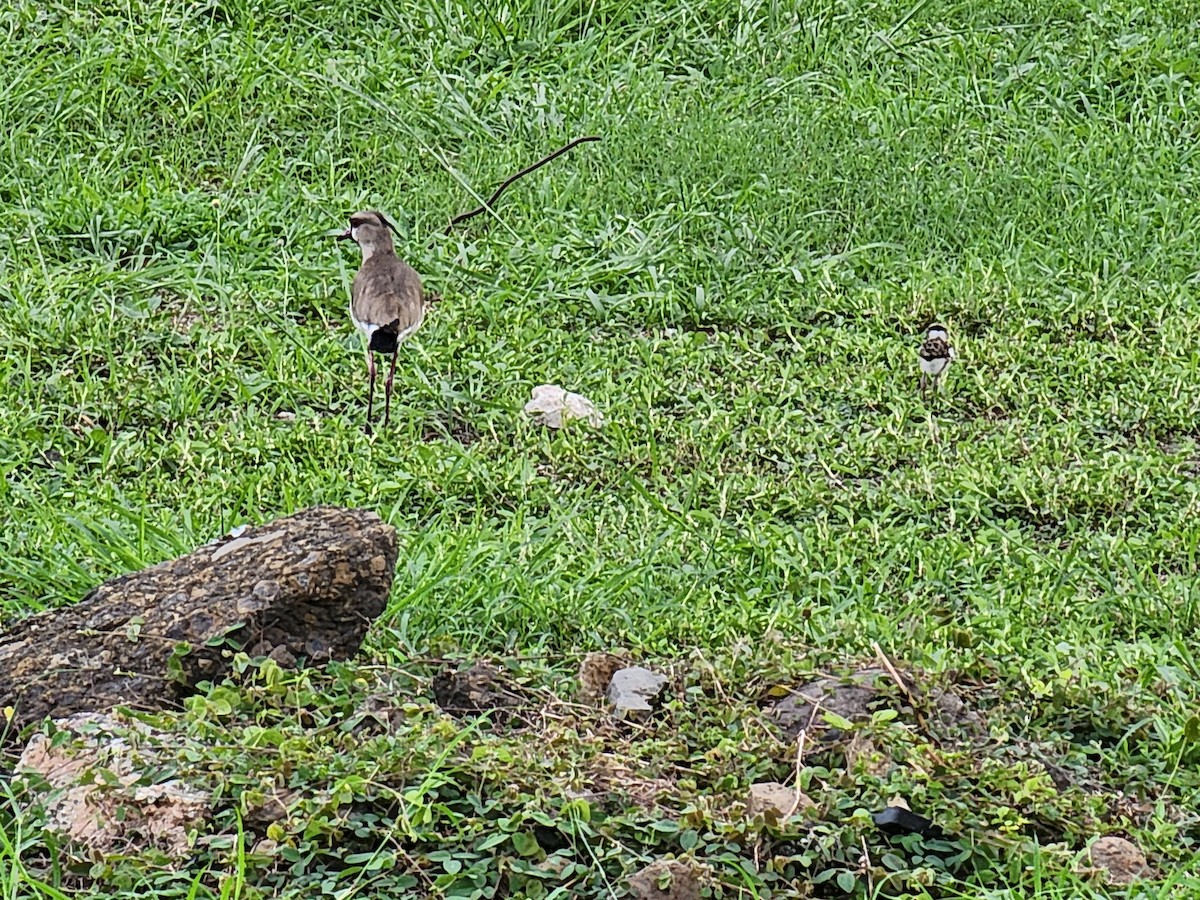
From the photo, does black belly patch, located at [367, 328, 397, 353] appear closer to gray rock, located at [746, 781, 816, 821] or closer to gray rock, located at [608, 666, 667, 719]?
gray rock, located at [608, 666, 667, 719]

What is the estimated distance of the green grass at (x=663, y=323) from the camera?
14.1 feet

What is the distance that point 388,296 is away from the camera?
5.25m

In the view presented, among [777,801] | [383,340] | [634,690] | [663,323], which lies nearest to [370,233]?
[383,340]

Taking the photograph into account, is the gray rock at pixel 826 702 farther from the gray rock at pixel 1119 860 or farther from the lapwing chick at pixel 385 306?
the lapwing chick at pixel 385 306

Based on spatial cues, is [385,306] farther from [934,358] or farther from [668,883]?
[668,883]

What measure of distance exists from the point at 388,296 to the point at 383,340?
0.47 ft

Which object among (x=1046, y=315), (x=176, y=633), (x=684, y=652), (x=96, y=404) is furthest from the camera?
(x=1046, y=315)

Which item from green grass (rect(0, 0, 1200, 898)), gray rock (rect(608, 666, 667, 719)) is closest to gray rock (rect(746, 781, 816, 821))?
green grass (rect(0, 0, 1200, 898))

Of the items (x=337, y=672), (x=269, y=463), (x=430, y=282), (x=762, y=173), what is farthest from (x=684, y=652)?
(x=762, y=173)

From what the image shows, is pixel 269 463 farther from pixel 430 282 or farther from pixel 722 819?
pixel 722 819

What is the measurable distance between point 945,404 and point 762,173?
1.78 m

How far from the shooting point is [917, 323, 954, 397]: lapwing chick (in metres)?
5.73

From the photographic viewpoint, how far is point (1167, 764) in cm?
349

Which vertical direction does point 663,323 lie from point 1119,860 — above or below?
below
